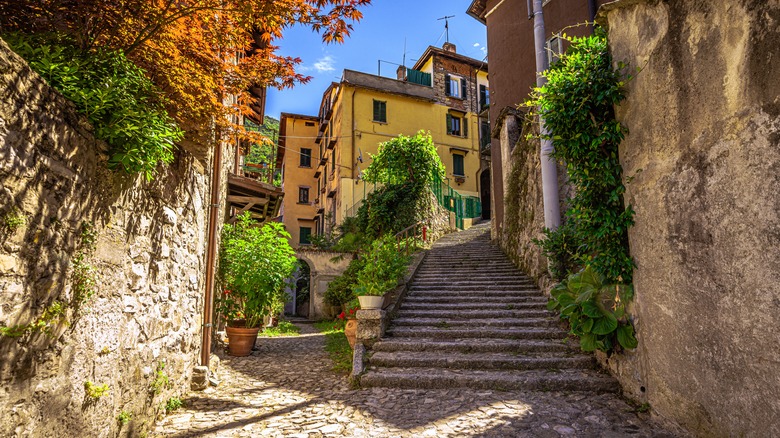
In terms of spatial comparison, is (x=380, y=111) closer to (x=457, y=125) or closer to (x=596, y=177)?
(x=457, y=125)

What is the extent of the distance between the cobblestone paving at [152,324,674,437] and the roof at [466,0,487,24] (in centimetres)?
1506

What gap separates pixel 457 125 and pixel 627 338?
1985cm

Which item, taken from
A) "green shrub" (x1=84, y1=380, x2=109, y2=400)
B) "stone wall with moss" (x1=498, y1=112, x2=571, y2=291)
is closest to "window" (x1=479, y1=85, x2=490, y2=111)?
"stone wall with moss" (x1=498, y1=112, x2=571, y2=291)

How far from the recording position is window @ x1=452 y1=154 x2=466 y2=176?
22.8 metres

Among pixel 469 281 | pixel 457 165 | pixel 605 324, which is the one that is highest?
pixel 457 165

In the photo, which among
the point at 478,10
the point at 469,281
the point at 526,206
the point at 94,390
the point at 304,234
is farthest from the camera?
the point at 304,234

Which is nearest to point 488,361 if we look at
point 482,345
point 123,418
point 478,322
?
point 482,345

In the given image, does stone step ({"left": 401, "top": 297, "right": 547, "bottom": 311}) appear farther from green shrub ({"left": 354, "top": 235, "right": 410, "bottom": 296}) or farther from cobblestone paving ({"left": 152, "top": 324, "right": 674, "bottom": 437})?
cobblestone paving ({"left": 152, "top": 324, "right": 674, "bottom": 437})

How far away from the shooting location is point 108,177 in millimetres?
3072

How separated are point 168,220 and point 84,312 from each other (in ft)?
4.92

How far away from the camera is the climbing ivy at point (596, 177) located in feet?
15.1

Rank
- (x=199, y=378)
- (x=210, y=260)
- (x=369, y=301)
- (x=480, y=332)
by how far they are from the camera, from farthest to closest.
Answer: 1. (x=369, y=301)
2. (x=480, y=332)
3. (x=210, y=260)
4. (x=199, y=378)

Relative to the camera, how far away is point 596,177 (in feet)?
15.7

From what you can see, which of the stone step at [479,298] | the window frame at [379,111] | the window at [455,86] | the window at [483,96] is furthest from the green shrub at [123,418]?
the window at [483,96]
